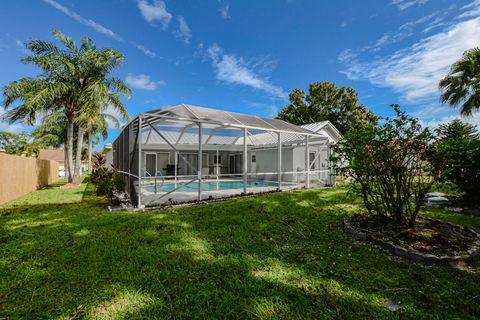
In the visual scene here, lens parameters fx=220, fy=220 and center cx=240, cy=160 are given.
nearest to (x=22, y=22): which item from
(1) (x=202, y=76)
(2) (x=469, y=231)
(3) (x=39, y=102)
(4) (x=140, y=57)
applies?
(3) (x=39, y=102)

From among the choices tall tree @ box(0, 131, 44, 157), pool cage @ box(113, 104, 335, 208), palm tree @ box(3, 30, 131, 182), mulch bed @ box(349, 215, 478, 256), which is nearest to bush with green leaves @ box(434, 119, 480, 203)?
mulch bed @ box(349, 215, 478, 256)

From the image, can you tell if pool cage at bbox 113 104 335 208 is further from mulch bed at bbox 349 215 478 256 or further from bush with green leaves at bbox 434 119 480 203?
mulch bed at bbox 349 215 478 256

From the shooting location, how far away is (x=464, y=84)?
1302 cm

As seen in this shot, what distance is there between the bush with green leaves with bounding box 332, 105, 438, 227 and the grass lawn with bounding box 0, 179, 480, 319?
4.26ft

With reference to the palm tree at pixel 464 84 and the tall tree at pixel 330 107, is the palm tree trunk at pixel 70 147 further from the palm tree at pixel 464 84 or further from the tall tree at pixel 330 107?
the tall tree at pixel 330 107

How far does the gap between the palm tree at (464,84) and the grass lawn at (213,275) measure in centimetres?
1472

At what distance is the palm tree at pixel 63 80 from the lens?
42.0 feet

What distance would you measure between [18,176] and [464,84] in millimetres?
23939

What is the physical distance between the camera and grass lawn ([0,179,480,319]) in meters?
2.27

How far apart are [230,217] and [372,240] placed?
3.12 meters

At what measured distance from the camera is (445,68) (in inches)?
541

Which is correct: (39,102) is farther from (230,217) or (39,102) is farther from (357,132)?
(357,132)

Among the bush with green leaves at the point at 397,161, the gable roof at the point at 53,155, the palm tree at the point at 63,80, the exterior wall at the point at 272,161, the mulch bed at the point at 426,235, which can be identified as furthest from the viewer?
the gable roof at the point at 53,155

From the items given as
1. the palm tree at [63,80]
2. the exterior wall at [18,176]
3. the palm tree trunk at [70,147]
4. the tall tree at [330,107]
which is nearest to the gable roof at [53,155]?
the palm tree trunk at [70,147]
